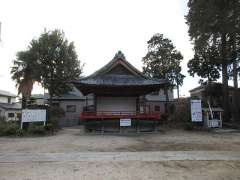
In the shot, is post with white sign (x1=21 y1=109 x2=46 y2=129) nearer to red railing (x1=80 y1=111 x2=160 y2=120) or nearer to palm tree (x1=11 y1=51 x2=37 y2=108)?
red railing (x1=80 y1=111 x2=160 y2=120)

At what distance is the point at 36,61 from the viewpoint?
26.0 metres

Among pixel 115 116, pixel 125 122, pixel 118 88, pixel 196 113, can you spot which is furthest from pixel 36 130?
pixel 196 113

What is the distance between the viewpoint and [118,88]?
18203 millimetres

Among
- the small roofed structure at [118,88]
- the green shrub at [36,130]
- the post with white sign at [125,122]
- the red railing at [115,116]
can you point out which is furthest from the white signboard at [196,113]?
the green shrub at [36,130]

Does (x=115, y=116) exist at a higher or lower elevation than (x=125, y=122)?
higher

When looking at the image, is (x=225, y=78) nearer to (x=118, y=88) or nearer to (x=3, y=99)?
(x=118, y=88)

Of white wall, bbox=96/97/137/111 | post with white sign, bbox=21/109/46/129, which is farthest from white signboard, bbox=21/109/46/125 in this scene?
white wall, bbox=96/97/137/111

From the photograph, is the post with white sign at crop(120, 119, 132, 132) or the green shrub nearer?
the green shrub

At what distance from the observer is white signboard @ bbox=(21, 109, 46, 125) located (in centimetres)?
1625

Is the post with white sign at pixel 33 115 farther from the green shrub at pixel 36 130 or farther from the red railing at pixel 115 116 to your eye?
the red railing at pixel 115 116

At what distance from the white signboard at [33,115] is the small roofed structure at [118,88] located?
10.1 feet

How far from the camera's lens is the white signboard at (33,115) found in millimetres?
16250

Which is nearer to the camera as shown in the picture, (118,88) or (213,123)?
(118,88)

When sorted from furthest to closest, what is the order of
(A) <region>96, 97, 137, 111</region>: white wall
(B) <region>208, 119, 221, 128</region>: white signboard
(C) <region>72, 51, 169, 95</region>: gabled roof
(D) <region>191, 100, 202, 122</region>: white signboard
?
(B) <region>208, 119, 221, 128</region>: white signboard → (D) <region>191, 100, 202, 122</region>: white signboard → (A) <region>96, 97, 137, 111</region>: white wall → (C) <region>72, 51, 169, 95</region>: gabled roof
